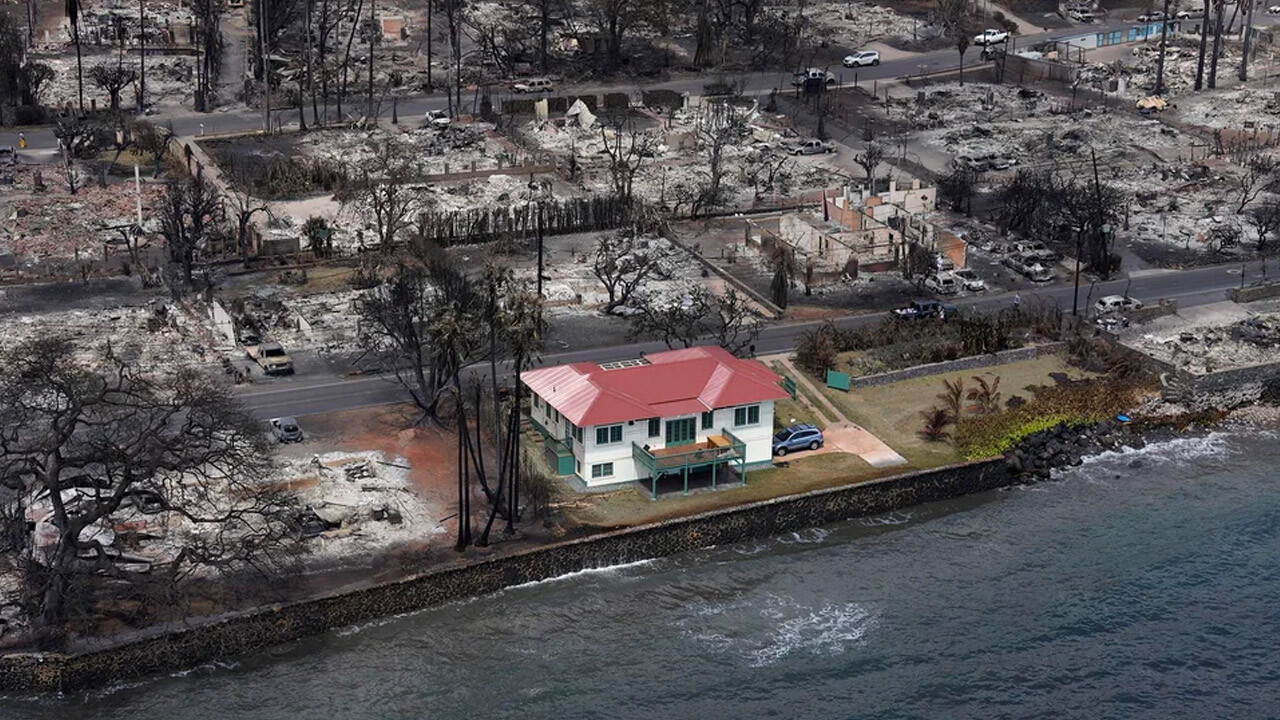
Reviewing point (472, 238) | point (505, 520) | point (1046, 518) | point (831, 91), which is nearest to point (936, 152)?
point (831, 91)

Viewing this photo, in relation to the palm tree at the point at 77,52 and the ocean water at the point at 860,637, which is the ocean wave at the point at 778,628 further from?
the palm tree at the point at 77,52

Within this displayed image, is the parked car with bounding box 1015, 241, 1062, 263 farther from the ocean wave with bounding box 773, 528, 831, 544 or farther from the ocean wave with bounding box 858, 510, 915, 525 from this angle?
the ocean wave with bounding box 773, 528, 831, 544

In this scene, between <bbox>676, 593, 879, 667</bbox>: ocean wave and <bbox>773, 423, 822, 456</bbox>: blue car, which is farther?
<bbox>773, 423, 822, 456</bbox>: blue car

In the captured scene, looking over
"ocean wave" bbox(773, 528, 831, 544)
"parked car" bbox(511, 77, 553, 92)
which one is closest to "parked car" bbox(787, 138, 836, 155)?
"parked car" bbox(511, 77, 553, 92)

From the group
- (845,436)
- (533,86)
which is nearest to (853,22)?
(533,86)

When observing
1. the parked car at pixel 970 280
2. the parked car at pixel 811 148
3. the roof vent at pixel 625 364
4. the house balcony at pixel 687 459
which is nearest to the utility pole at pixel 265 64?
the parked car at pixel 811 148
